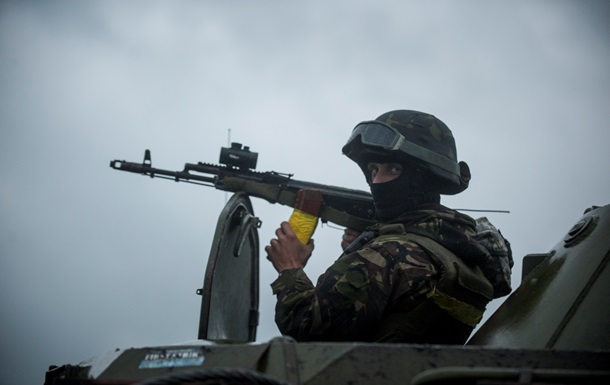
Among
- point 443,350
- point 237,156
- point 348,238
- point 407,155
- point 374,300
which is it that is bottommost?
point 443,350

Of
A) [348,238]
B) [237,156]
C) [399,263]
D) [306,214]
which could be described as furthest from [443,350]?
[237,156]

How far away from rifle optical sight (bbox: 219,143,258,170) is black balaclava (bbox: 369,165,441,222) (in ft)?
8.67

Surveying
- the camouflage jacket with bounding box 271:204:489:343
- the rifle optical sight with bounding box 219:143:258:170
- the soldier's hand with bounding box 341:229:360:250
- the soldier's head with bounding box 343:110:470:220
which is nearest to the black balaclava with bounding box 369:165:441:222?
the soldier's head with bounding box 343:110:470:220

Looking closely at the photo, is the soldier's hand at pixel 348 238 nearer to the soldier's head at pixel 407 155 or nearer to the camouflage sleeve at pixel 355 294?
the soldier's head at pixel 407 155

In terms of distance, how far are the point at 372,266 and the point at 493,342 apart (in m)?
0.66

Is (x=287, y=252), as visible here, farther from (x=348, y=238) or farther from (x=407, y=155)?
(x=348, y=238)

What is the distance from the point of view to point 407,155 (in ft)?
13.7

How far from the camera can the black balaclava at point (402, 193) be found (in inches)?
165

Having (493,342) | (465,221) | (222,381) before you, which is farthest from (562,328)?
(222,381)

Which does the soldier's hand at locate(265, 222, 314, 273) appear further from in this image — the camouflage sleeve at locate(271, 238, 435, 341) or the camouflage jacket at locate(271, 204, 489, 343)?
the camouflage sleeve at locate(271, 238, 435, 341)

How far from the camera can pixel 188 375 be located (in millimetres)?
1839

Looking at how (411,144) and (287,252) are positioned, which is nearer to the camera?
(287,252)

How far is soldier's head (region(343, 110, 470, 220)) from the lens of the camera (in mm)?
4184

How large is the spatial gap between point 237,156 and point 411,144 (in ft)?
9.48
